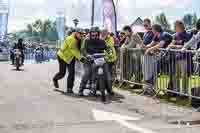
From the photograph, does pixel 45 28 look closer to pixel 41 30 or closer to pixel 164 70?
pixel 41 30

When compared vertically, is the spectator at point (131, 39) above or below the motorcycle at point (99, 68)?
above

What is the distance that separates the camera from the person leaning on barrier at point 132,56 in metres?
12.7

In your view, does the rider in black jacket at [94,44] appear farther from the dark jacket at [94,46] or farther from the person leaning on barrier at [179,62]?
the person leaning on barrier at [179,62]

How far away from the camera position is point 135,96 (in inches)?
471

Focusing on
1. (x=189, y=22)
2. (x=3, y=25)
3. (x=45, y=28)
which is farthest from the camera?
(x=45, y=28)

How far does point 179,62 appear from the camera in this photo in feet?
35.5

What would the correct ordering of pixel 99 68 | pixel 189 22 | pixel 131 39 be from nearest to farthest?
1. pixel 99 68
2. pixel 131 39
3. pixel 189 22

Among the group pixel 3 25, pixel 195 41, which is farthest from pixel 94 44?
pixel 3 25

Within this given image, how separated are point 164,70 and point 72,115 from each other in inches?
124

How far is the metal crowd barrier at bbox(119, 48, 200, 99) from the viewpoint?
34.0 feet

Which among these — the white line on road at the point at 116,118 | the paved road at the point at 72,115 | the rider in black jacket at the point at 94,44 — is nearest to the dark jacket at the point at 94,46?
the rider in black jacket at the point at 94,44

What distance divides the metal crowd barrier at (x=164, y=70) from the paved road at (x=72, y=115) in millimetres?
619

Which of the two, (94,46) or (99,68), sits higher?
(94,46)

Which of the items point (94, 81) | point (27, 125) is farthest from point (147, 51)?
point (27, 125)
